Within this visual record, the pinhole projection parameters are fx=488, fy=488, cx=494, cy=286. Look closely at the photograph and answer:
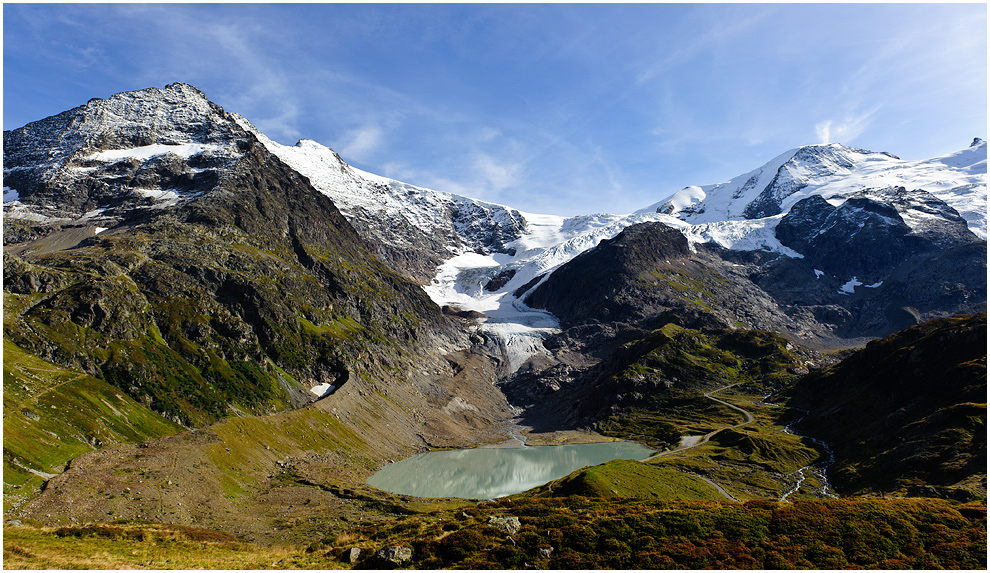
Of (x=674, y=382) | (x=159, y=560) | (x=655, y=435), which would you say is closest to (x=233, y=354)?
(x=159, y=560)

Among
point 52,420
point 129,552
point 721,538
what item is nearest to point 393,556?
point 129,552

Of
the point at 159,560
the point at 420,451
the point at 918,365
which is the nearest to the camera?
the point at 159,560

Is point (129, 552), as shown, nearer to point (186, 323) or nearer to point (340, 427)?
point (340, 427)

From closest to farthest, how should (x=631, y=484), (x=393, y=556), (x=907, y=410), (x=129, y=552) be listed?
(x=393, y=556) < (x=129, y=552) < (x=631, y=484) < (x=907, y=410)

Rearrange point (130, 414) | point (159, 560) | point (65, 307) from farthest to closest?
point (65, 307) < point (130, 414) < point (159, 560)

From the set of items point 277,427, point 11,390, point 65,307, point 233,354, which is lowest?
point 277,427

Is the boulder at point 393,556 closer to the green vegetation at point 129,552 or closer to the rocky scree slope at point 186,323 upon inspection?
the green vegetation at point 129,552

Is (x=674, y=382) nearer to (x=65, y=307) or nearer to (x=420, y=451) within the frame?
(x=420, y=451)

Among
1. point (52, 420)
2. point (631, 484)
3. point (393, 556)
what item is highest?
point (52, 420)
